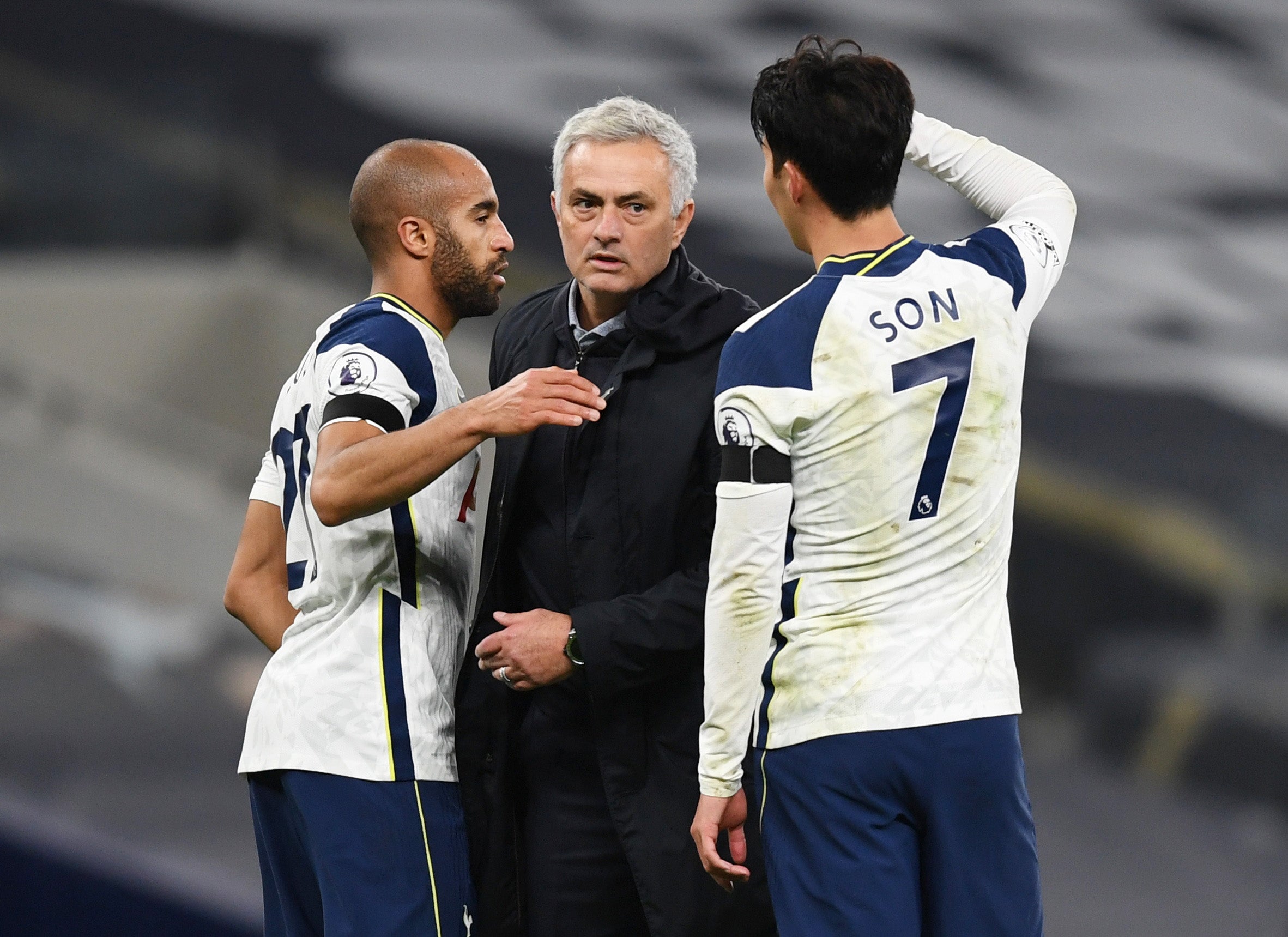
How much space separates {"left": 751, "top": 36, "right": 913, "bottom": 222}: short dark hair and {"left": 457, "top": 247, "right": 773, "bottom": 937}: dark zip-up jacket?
384 millimetres

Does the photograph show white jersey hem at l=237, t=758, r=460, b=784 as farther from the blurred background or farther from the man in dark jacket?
the blurred background

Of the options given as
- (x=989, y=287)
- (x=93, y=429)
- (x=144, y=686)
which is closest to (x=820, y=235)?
(x=989, y=287)

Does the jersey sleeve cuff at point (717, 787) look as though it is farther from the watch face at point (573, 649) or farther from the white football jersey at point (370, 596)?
the white football jersey at point (370, 596)

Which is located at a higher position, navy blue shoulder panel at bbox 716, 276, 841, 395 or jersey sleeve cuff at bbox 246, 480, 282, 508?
navy blue shoulder panel at bbox 716, 276, 841, 395

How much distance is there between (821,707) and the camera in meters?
1.78

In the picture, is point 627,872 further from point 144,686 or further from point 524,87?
point 524,87

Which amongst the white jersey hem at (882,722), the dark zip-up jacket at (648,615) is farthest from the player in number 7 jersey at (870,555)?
the dark zip-up jacket at (648,615)

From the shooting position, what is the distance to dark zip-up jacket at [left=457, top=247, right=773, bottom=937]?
6.81 ft

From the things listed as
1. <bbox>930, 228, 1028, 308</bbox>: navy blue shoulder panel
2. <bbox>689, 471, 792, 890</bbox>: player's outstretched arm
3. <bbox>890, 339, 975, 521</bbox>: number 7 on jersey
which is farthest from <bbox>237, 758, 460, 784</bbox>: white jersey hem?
<bbox>930, 228, 1028, 308</bbox>: navy blue shoulder panel

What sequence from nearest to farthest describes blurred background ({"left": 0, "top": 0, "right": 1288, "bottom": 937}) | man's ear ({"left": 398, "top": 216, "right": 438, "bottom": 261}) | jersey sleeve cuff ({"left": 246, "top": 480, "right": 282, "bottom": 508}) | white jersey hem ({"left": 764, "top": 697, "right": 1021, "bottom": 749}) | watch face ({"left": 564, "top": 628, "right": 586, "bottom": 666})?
1. white jersey hem ({"left": 764, "top": 697, "right": 1021, "bottom": 749})
2. watch face ({"left": 564, "top": 628, "right": 586, "bottom": 666})
3. man's ear ({"left": 398, "top": 216, "right": 438, "bottom": 261})
4. jersey sleeve cuff ({"left": 246, "top": 480, "right": 282, "bottom": 508})
5. blurred background ({"left": 0, "top": 0, "right": 1288, "bottom": 937})

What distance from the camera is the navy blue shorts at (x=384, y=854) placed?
1.98 meters

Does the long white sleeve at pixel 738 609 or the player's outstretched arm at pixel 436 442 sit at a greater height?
the player's outstretched arm at pixel 436 442

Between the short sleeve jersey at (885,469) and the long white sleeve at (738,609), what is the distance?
3cm

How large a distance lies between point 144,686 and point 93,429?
135 centimetres
